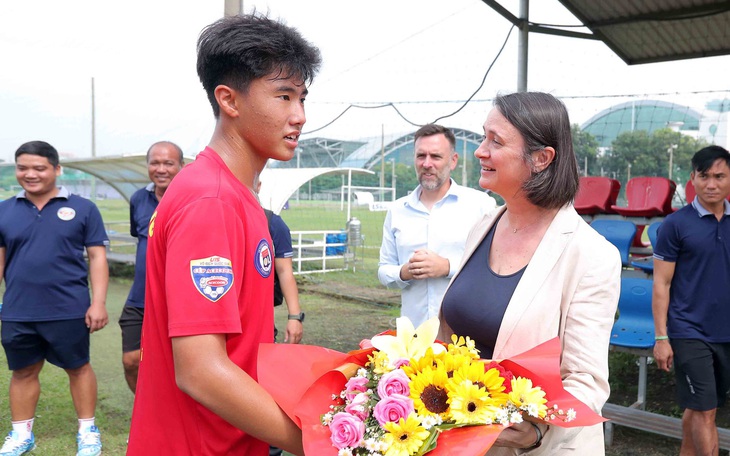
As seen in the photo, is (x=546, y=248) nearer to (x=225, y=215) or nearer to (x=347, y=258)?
(x=225, y=215)

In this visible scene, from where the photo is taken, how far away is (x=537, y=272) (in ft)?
5.82

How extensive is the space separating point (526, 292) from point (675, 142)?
1137 centimetres

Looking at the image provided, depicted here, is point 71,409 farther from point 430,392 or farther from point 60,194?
point 430,392

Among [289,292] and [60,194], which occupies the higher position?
[60,194]

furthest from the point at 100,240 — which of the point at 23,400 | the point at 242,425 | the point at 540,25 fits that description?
the point at 540,25

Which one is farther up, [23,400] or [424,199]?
[424,199]

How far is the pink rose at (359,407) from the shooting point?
50.2 inches

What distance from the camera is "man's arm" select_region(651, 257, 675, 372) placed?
3.89 m

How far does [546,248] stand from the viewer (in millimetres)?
1803

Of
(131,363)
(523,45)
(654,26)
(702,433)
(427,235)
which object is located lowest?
(702,433)

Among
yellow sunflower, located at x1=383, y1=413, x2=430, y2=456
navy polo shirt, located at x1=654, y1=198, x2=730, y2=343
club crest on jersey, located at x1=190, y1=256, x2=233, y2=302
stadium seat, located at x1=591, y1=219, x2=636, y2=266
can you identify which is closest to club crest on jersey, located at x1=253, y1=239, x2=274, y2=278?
club crest on jersey, located at x1=190, y1=256, x2=233, y2=302

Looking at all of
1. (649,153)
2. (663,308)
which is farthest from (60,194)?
(649,153)

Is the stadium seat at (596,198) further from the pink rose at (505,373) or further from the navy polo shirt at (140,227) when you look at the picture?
the pink rose at (505,373)

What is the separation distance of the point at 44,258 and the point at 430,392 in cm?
366
